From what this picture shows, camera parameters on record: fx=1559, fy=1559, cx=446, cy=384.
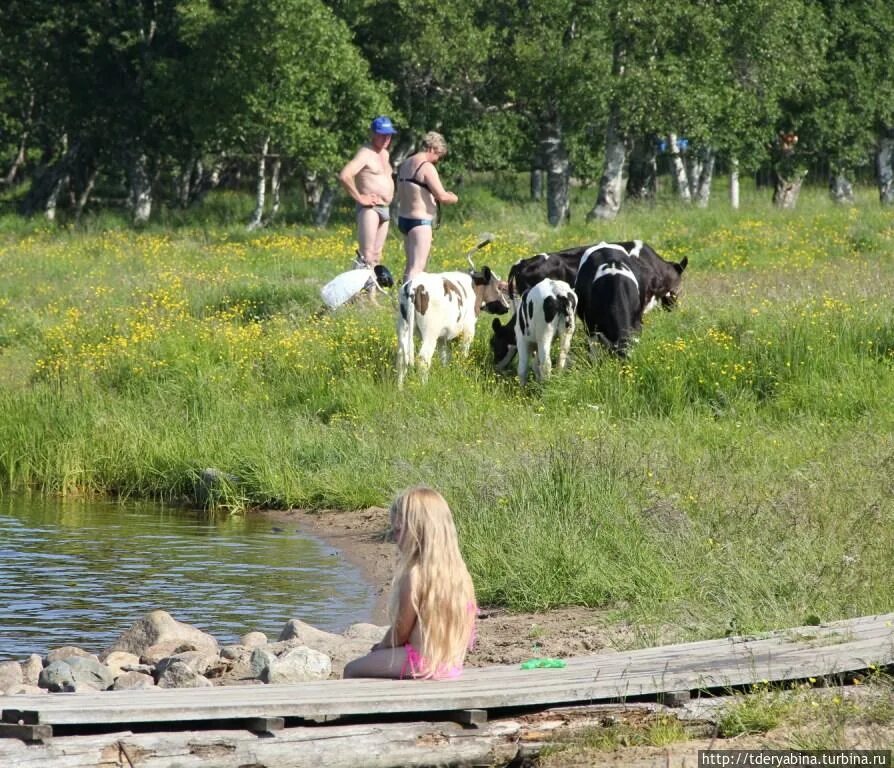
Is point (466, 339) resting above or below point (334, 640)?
above

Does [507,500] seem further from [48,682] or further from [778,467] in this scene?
[48,682]

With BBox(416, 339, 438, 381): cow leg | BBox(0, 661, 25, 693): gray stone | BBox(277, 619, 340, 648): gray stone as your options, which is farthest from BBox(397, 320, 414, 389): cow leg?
BBox(0, 661, 25, 693): gray stone

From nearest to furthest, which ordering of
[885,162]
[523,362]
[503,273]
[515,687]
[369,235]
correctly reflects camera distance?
[515,687] → [523,362] → [369,235] → [503,273] → [885,162]

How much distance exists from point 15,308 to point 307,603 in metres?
11.8

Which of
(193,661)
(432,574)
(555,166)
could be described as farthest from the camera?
(555,166)

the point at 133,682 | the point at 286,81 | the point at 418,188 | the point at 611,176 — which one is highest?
the point at 286,81

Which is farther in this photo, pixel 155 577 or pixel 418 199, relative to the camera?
pixel 418 199

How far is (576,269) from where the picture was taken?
17.3 metres

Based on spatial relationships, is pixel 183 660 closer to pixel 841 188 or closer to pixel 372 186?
pixel 372 186

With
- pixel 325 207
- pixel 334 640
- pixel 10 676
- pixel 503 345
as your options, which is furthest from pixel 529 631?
pixel 325 207

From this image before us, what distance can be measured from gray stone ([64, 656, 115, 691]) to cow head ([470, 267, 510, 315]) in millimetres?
9120

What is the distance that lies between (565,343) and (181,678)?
8.62 meters

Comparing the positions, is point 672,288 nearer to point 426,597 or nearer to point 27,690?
point 27,690

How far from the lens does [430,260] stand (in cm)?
2262
